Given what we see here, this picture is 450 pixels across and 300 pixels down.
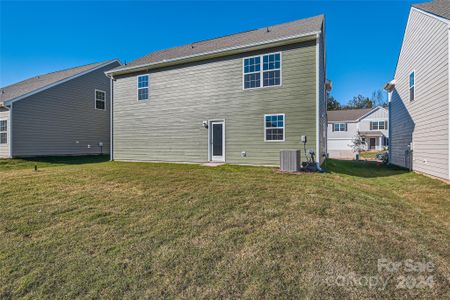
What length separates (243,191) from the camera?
19.9ft

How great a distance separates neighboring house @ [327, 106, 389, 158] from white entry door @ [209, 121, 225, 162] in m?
25.4

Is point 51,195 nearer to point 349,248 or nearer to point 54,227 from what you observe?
point 54,227

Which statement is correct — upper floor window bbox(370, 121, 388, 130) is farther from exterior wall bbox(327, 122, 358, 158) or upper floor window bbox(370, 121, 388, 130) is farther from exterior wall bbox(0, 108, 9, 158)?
exterior wall bbox(0, 108, 9, 158)

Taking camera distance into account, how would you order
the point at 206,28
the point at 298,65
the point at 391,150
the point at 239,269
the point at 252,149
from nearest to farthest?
the point at 239,269, the point at 298,65, the point at 252,149, the point at 391,150, the point at 206,28

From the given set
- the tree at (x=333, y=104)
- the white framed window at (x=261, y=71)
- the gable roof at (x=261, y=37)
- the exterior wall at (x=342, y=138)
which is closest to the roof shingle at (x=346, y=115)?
Result: the exterior wall at (x=342, y=138)

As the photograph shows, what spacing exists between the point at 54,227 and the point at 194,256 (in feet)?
9.25

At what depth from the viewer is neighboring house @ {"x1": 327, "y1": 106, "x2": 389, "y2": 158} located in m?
32.8

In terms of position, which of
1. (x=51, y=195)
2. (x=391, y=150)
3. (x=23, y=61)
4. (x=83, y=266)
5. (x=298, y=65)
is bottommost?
(x=83, y=266)

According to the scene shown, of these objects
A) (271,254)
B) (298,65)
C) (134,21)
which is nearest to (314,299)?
(271,254)

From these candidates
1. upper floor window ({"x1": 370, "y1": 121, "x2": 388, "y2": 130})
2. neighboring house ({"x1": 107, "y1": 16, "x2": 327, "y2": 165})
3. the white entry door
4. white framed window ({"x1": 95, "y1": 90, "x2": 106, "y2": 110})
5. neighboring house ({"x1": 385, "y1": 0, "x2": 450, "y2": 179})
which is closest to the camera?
neighboring house ({"x1": 385, "y1": 0, "x2": 450, "y2": 179})

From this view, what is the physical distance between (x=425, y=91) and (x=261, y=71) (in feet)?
20.2

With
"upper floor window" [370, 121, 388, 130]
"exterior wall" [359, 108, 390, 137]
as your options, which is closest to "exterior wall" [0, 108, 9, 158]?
"exterior wall" [359, 108, 390, 137]

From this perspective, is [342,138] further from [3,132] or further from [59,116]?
[3,132]

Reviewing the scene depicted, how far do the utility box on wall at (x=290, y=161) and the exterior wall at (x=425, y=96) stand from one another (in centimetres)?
434
